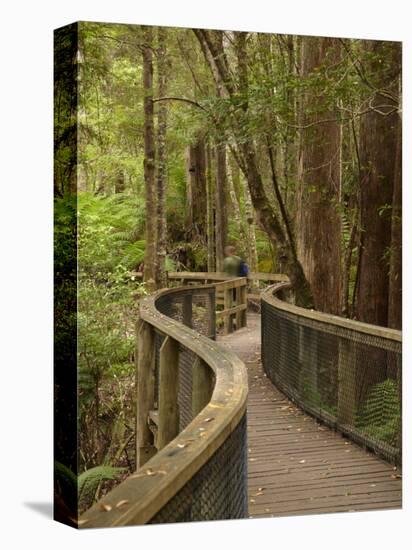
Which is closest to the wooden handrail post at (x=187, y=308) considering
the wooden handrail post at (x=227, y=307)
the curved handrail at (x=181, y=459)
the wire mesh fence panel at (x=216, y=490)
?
the wooden handrail post at (x=227, y=307)

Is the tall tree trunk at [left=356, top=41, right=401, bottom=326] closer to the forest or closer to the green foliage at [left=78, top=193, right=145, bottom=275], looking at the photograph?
the forest

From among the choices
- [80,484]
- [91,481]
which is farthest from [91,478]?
[80,484]

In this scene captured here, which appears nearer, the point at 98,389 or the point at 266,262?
the point at 98,389

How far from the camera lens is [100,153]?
5625mm

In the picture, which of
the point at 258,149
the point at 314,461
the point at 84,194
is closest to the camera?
the point at 84,194

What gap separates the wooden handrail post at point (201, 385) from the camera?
500cm

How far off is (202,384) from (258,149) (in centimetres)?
223

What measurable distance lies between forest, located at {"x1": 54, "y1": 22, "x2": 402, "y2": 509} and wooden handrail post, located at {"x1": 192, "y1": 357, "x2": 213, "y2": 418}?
0.76 meters

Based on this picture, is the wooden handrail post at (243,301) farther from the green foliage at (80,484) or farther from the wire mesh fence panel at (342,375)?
the green foliage at (80,484)

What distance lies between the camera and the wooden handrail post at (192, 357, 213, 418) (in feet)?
16.4

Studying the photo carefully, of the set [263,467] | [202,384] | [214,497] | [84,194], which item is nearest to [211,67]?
[84,194]

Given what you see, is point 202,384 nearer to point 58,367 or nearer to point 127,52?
point 58,367

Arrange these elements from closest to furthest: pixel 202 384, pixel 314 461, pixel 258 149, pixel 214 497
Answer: pixel 214 497
pixel 202 384
pixel 314 461
pixel 258 149

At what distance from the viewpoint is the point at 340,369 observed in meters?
6.60
